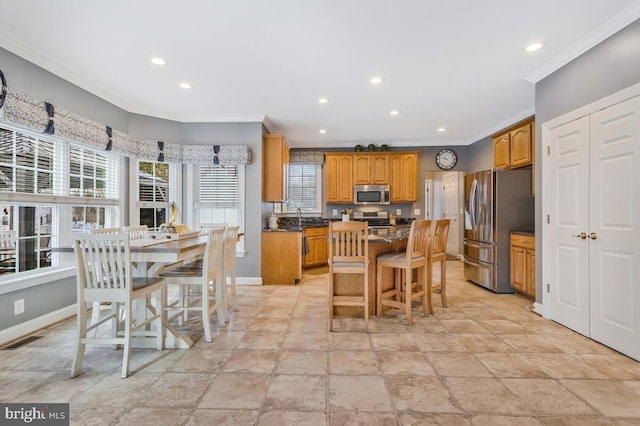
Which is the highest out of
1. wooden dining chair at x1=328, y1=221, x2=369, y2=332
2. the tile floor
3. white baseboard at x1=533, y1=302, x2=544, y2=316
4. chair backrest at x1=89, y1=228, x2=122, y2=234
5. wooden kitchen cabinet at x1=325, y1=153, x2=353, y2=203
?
wooden kitchen cabinet at x1=325, y1=153, x2=353, y2=203

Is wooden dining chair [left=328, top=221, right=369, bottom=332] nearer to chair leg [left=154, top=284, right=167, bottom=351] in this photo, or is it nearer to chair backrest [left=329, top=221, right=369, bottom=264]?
chair backrest [left=329, top=221, right=369, bottom=264]

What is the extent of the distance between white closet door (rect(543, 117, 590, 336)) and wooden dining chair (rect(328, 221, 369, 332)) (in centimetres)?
189

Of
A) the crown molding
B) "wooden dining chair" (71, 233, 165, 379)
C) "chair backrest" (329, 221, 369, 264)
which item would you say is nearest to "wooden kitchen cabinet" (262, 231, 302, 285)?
"chair backrest" (329, 221, 369, 264)

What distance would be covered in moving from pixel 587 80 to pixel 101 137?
4921 millimetres

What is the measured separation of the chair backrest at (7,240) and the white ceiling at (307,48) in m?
1.58

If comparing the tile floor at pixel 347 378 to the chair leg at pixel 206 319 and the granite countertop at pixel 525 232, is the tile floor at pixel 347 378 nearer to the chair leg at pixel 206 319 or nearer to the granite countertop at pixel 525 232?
the chair leg at pixel 206 319

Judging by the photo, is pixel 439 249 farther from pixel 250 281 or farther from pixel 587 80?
pixel 250 281

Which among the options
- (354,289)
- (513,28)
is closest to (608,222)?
(513,28)

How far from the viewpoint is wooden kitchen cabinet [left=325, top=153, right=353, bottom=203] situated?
610 cm

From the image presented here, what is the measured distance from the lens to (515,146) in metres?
4.29

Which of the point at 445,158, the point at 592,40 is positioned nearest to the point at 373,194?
the point at 445,158

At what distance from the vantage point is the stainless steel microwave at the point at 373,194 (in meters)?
6.00

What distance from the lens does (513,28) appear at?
2.34 meters

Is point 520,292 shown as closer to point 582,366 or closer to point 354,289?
point 582,366
